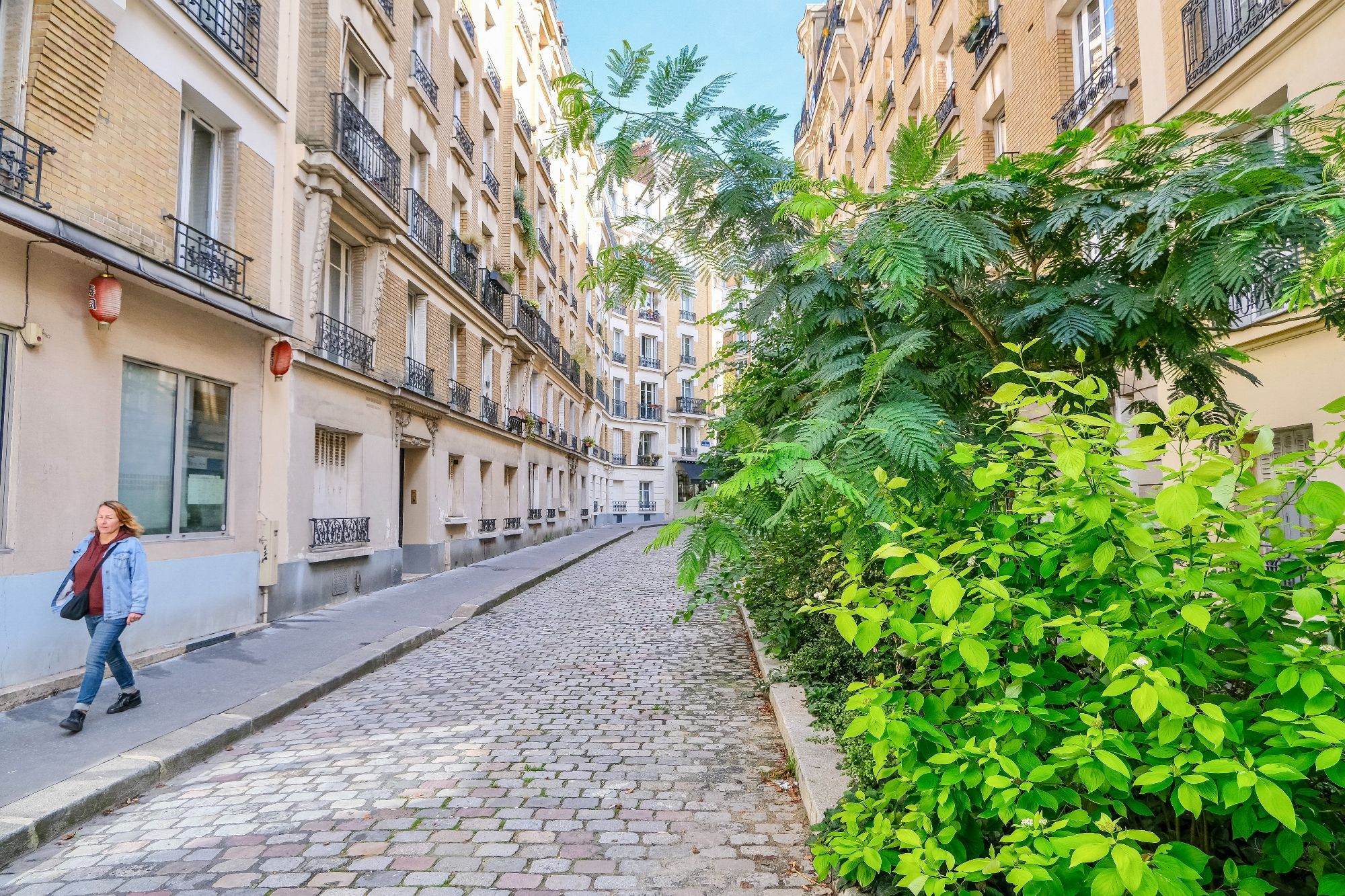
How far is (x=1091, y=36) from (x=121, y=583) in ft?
46.6

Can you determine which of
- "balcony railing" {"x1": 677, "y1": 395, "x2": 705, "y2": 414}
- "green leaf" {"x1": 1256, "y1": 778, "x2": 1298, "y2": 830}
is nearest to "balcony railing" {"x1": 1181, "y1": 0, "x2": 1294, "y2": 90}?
"green leaf" {"x1": 1256, "y1": 778, "x2": 1298, "y2": 830}

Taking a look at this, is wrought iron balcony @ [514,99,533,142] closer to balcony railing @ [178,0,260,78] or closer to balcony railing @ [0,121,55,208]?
balcony railing @ [178,0,260,78]

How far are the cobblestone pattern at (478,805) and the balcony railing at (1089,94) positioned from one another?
9.78m

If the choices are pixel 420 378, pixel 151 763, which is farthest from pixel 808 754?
pixel 420 378

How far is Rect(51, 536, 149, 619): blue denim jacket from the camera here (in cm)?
576

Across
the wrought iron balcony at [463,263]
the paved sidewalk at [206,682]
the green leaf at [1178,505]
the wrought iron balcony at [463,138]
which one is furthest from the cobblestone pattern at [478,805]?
the wrought iron balcony at [463,138]

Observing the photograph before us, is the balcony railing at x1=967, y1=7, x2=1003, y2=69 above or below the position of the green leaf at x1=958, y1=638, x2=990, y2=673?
above

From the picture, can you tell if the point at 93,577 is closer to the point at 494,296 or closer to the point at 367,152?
the point at 367,152

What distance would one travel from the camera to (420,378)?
52.6ft

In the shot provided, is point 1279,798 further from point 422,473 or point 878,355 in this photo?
point 422,473

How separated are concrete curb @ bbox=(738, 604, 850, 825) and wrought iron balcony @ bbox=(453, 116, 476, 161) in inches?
654

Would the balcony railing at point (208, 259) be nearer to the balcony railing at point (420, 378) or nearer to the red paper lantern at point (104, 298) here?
the red paper lantern at point (104, 298)

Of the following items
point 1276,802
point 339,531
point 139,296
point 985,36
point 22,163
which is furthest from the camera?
point 985,36

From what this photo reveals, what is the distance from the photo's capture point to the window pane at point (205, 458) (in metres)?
8.84
